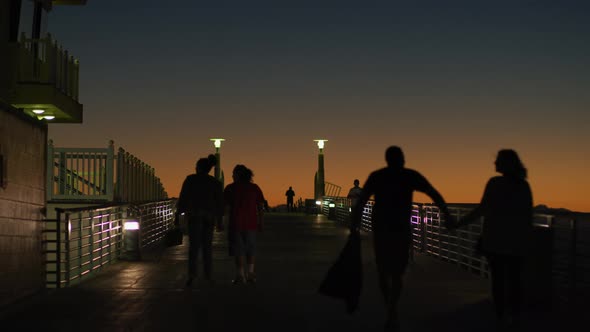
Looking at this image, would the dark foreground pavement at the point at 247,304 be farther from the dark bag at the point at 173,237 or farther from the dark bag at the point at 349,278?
the dark bag at the point at 173,237

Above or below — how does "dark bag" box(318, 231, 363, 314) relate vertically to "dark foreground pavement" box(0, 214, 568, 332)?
above

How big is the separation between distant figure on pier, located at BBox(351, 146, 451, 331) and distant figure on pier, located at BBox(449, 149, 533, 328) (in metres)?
0.76

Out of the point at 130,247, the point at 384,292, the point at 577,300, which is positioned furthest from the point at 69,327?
the point at 130,247

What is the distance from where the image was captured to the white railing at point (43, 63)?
60.7ft

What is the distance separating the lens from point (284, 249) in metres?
19.8

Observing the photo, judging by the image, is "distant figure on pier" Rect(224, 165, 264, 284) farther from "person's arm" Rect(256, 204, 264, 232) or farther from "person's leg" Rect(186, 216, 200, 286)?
"person's leg" Rect(186, 216, 200, 286)

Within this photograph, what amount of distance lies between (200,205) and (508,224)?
4814mm

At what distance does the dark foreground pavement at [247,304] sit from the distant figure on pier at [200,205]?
0.62m

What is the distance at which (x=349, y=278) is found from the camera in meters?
8.37

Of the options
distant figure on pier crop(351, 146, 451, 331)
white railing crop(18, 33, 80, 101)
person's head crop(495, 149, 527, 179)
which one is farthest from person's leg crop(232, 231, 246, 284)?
white railing crop(18, 33, 80, 101)

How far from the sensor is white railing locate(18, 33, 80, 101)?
18494 millimetres

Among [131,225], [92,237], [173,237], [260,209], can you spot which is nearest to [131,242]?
[131,225]

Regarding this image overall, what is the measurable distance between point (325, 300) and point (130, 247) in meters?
6.41

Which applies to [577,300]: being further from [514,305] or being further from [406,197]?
[406,197]
